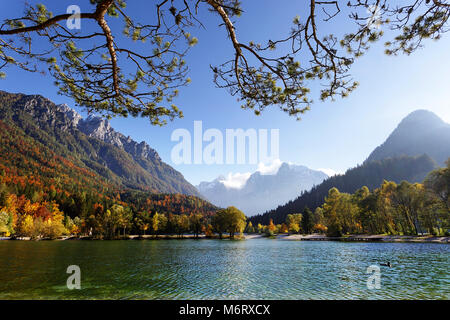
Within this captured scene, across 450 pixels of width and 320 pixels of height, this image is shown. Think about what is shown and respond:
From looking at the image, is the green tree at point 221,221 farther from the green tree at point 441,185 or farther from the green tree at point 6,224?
the green tree at point 6,224

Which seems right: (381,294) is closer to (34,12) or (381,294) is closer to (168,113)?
(168,113)

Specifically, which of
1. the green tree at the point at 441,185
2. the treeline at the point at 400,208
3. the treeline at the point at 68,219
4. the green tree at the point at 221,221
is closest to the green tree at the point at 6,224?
the treeline at the point at 68,219

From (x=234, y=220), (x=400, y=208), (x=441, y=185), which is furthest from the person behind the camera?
(x=234, y=220)

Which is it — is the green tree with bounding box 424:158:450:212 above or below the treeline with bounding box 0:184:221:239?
above

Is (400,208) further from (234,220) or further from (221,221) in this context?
(221,221)

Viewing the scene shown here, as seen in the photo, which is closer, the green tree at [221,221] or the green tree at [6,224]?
the green tree at [6,224]

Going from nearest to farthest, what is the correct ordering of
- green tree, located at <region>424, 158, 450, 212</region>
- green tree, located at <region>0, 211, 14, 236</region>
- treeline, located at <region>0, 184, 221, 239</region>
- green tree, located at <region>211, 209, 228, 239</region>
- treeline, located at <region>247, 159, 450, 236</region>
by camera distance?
green tree, located at <region>424, 158, 450, 212</region> < treeline, located at <region>247, 159, 450, 236</region> < green tree, located at <region>0, 211, 14, 236</region> < treeline, located at <region>0, 184, 221, 239</region> < green tree, located at <region>211, 209, 228, 239</region>

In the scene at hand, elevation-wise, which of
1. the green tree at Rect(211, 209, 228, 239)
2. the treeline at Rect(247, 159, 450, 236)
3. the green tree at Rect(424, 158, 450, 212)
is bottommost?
the green tree at Rect(211, 209, 228, 239)

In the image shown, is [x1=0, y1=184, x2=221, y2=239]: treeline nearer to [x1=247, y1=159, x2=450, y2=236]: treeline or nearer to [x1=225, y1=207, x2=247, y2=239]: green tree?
[x1=225, y1=207, x2=247, y2=239]: green tree

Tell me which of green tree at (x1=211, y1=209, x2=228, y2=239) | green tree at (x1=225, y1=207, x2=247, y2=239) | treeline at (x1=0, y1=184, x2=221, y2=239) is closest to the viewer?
treeline at (x1=0, y1=184, x2=221, y2=239)

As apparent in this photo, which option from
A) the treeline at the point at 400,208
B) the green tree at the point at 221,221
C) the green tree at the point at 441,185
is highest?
the green tree at the point at 441,185

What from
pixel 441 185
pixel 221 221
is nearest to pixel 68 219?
Answer: pixel 221 221

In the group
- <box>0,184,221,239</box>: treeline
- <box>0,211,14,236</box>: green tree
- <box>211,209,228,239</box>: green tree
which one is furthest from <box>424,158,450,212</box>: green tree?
<box>0,211,14,236</box>: green tree
